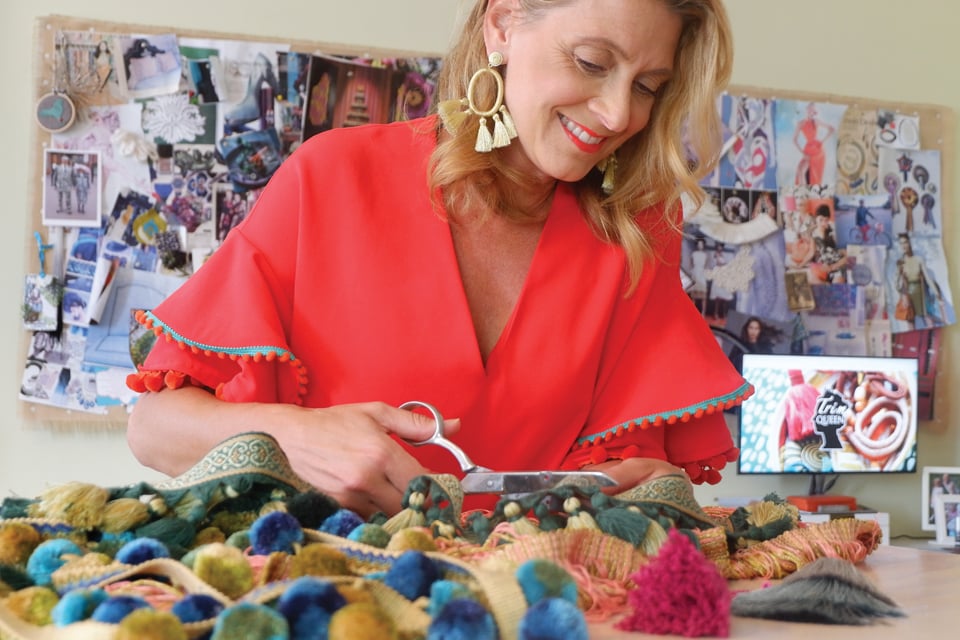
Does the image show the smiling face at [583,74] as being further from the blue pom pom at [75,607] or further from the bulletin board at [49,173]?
the bulletin board at [49,173]

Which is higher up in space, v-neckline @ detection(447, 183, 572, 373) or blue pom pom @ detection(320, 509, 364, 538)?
v-neckline @ detection(447, 183, 572, 373)

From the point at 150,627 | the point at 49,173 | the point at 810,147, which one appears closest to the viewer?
the point at 150,627

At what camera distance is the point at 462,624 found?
42 centimetres

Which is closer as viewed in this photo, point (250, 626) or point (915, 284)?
point (250, 626)

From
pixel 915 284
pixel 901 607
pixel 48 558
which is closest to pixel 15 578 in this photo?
pixel 48 558

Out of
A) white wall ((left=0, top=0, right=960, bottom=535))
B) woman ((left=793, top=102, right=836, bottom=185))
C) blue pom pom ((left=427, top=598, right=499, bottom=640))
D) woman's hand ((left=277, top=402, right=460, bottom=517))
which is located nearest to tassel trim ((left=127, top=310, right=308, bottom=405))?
woman's hand ((left=277, top=402, right=460, bottom=517))

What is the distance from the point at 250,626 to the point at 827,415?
2.66m

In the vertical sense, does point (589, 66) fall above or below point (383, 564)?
above

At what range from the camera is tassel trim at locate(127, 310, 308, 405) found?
0.96m

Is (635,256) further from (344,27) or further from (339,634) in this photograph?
(344,27)

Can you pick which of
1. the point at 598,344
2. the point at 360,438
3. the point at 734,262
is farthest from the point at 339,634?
the point at 734,262

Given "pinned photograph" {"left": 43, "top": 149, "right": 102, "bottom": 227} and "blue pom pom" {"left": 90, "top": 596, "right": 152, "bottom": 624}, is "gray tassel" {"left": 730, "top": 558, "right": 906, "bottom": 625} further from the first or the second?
"pinned photograph" {"left": 43, "top": 149, "right": 102, "bottom": 227}

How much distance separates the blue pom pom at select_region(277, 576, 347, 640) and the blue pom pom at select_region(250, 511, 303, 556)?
13 cm

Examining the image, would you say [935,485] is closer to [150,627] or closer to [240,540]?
[240,540]
